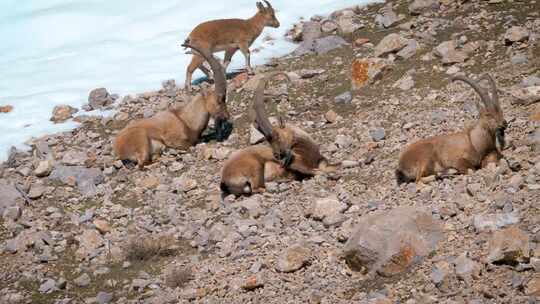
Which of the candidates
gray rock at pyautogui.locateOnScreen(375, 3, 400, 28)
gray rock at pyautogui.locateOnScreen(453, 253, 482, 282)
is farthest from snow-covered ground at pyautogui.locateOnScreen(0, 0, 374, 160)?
gray rock at pyautogui.locateOnScreen(453, 253, 482, 282)

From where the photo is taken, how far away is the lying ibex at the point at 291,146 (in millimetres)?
11258

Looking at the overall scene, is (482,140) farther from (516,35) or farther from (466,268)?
(516,35)

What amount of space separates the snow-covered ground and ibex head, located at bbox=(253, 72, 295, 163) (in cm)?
490

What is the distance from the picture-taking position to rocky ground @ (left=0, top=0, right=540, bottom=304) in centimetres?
798

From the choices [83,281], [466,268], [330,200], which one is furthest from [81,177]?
[466,268]

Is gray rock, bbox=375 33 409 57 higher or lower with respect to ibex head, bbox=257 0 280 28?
lower

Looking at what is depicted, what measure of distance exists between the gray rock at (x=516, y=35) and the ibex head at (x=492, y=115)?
3323 mm

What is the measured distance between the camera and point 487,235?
7906 millimetres

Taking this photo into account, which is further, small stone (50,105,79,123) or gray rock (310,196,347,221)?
small stone (50,105,79,123)

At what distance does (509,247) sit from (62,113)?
10177 mm

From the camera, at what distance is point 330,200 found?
9.62 m

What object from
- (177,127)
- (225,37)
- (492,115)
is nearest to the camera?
(492,115)

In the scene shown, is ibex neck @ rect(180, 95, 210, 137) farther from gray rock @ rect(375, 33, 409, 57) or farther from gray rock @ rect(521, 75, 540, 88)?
gray rock @ rect(521, 75, 540, 88)

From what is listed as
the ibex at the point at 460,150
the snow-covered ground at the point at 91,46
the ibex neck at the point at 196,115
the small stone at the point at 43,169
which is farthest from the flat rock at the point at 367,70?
the small stone at the point at 43,169
